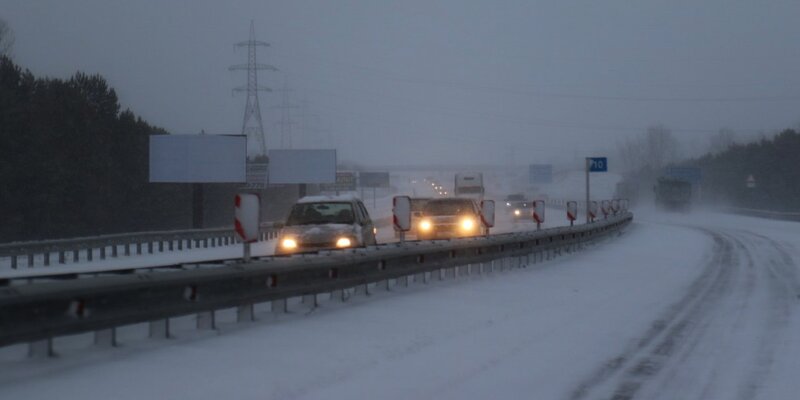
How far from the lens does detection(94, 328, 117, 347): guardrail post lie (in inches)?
431

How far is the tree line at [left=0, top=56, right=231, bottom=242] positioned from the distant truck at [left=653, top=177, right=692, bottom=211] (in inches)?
1847

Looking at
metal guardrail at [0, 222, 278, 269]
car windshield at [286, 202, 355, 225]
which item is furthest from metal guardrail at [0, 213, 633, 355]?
metal guardrail at [0, 222, 278, 269]

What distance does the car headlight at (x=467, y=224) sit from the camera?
38672 mm

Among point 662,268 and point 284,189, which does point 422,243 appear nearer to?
point 662,268

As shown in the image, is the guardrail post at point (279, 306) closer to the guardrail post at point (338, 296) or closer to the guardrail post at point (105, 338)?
the guardrail post at point (338, 296)

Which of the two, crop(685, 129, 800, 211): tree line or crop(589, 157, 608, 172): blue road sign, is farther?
crop(685, 129, 800, 211): tree line

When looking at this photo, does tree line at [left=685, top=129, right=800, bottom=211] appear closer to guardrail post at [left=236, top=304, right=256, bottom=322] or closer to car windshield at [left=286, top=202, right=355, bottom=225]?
car windshield at [left=286, top=202, right=355, bottom=225]

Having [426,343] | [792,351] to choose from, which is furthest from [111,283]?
[792,351]

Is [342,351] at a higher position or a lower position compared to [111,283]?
lower

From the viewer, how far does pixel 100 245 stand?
4075 centimetres

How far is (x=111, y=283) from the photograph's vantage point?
34.8ft

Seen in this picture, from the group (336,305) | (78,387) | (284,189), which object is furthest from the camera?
(284,189)

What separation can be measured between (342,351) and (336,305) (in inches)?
171

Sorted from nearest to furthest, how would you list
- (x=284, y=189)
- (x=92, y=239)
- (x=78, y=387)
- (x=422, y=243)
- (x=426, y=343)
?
(x=78, y=387) < (x=426, y=343) < (x=422, y=243) < (x=92, y=239) < (x=284, y=189)
